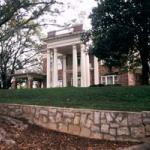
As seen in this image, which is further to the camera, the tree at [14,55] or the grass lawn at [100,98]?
the tree at [14,55]

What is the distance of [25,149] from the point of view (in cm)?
1048

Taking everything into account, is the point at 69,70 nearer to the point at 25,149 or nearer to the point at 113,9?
the point at 113,9

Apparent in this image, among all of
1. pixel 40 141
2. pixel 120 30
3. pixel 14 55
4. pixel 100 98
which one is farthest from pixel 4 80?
pixel 40 141

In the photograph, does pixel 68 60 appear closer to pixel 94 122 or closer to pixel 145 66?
pixel 145 66

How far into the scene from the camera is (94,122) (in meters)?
11.9

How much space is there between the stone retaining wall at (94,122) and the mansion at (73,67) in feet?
60.8

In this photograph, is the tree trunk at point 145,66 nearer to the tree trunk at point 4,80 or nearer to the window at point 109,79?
the window at point 109,79

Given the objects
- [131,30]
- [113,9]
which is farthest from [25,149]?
[113,9]

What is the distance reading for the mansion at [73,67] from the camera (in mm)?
33531

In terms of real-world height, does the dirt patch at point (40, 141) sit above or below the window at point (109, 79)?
below

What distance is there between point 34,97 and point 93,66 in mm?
19368

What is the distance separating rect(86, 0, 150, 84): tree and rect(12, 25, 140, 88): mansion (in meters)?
9.42

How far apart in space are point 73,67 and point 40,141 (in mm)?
22714

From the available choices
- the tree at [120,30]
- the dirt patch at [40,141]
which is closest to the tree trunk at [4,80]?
the tree at [120,30]
